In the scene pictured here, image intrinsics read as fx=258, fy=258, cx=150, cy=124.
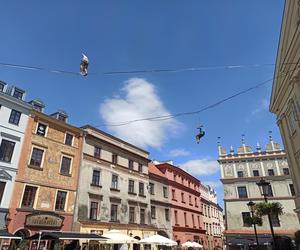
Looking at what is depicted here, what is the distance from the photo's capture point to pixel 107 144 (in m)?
28.5

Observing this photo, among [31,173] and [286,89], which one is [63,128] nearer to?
[31,173]

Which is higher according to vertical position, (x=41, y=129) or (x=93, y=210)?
(x=41, y=129)

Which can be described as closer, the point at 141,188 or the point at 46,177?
the point at 46,177

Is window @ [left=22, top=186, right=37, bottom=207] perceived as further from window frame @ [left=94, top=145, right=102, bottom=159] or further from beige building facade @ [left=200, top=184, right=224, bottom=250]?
beige building facade @ [left=200, top=184, right=224, bottom=250]

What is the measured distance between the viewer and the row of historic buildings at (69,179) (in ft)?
63.2

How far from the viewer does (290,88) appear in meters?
16.6

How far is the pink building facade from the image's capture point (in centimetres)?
3791

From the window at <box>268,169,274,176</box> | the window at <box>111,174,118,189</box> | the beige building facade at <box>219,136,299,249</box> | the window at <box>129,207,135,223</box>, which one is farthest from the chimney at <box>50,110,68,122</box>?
the window at <box>268,169,274,176</box>

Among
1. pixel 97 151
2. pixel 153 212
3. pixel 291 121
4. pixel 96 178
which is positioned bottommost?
pixel 153 212

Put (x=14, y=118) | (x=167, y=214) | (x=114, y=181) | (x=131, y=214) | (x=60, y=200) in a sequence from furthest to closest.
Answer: (x=167, y=214)
(x=131, y=214)
(x=114, y=181)
(x=60, y=200)
(x=14, y=118)

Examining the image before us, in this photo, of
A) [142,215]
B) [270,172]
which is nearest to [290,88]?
[142,215]

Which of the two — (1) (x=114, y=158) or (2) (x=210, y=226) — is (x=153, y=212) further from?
(2) (x=210, y=226)

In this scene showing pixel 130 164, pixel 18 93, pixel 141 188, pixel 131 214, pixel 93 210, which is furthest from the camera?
pixel 141 188

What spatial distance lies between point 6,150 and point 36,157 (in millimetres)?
2504
